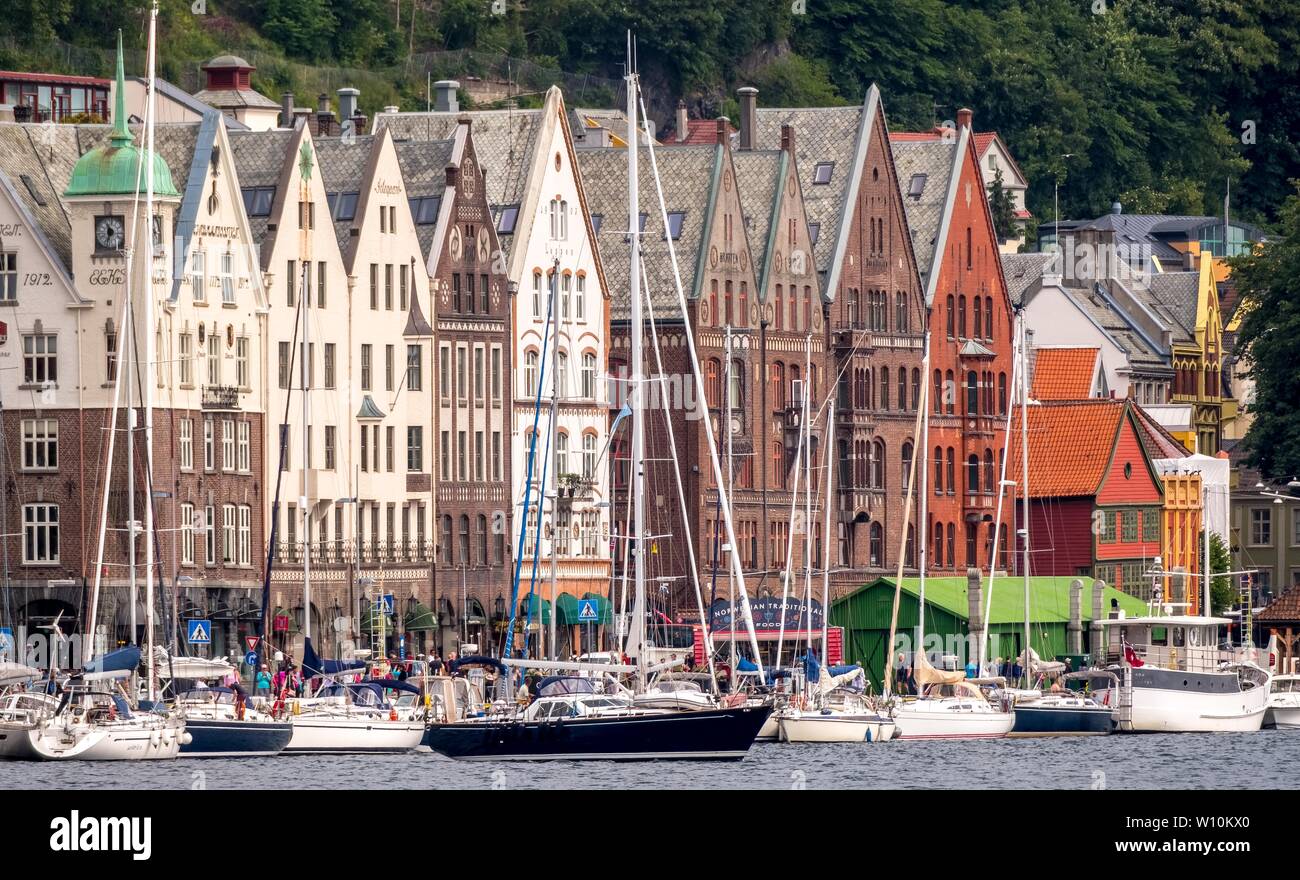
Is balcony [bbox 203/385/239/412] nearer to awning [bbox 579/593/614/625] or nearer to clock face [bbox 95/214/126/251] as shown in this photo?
clock face [bbox 95/214/126/251]

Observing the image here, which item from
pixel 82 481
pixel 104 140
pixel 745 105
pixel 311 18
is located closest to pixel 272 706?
pixel 82 481

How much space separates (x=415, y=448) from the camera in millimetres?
118625

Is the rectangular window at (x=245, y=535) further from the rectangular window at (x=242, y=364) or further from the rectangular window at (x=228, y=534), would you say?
the rectangular window at (x=242, y=364)

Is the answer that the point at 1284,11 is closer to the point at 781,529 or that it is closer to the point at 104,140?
the point at 781,529

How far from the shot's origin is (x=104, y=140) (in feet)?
362

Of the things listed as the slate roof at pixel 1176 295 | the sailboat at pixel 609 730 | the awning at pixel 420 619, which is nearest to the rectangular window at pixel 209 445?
the awning at pixel 420 619

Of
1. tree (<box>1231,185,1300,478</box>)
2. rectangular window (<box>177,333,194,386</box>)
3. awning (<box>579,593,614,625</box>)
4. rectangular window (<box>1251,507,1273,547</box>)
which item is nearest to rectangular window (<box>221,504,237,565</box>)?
rectangular window (<box>177,333,194,386</box>)

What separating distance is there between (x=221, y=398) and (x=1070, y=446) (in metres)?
49.2

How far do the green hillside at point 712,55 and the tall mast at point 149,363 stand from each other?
4692cm

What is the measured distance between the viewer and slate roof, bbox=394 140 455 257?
393 ft

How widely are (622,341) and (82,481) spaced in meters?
31.0

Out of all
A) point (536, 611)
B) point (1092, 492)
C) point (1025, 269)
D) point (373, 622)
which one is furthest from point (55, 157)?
point (1025, 269)

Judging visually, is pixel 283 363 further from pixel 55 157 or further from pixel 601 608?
pixel 601 608
